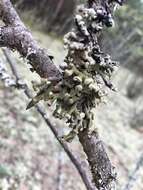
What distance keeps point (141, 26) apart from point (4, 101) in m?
3.69

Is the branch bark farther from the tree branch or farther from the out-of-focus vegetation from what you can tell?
the out-of-focus vegetation

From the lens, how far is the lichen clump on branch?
1.92 feet

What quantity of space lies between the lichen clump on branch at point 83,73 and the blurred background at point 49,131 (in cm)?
10

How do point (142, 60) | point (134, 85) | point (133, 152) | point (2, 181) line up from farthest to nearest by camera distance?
point (142, 60), point (134, 85), point (133, 152), point (2, 181)

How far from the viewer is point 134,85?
9344 mm

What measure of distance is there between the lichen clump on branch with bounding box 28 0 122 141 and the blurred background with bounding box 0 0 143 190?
0.32 ft

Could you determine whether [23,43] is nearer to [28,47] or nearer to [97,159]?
[28,47]

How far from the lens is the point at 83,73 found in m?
0.64

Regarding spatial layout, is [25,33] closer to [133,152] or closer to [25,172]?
[25,172]

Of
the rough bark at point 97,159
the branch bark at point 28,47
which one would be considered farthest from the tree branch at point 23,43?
the rough bark at point 97,159

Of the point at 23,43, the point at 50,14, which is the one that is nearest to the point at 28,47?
the point at 23,43

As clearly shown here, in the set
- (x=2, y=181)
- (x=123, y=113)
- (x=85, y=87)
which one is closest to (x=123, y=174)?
(x=2, y=181)

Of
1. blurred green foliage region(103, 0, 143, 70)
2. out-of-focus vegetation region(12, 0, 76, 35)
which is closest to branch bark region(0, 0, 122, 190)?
blurred green foliage region(103, 0, 143, 70)

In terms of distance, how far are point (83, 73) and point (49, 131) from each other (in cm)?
384
